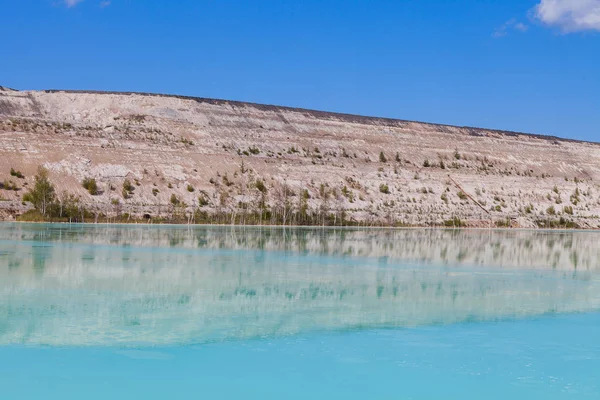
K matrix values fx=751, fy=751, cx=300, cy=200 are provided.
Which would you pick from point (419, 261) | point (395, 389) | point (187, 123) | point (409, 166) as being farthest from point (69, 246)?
point (409, 166)

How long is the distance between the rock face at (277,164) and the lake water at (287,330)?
74.4 feet

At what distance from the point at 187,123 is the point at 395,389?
45.1m

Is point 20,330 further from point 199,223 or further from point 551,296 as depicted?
point 199,223

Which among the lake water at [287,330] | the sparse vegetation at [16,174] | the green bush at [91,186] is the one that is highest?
the sparse vegetation at [16,174]

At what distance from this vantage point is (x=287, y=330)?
8773mm

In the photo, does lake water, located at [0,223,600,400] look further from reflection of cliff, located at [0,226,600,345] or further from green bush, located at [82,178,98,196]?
green bush, located at [82,178,98,196]

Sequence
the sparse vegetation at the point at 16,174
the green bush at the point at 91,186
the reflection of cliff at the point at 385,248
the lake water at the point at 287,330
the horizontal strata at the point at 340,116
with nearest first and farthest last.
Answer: the lake water at the point at 287,330 → the reflection of cliff at the point at 385,248 → the sparse vegetation at the point at 16,174 → the green bush at the point at 91,186 → the horizontal strata at the point at 340,116

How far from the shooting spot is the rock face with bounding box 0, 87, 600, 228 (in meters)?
39.5

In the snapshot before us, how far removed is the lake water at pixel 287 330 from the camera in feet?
21.7

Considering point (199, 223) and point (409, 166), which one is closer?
point (199, 223)

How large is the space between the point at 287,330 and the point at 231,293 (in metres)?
2.88

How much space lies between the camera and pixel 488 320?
32.4 ft

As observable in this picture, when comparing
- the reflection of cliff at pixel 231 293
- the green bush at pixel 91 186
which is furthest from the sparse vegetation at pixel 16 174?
the reflection of cliff at pixel 231 293

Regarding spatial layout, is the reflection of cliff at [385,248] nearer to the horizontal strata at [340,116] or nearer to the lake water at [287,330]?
the lake water at [287,330]
